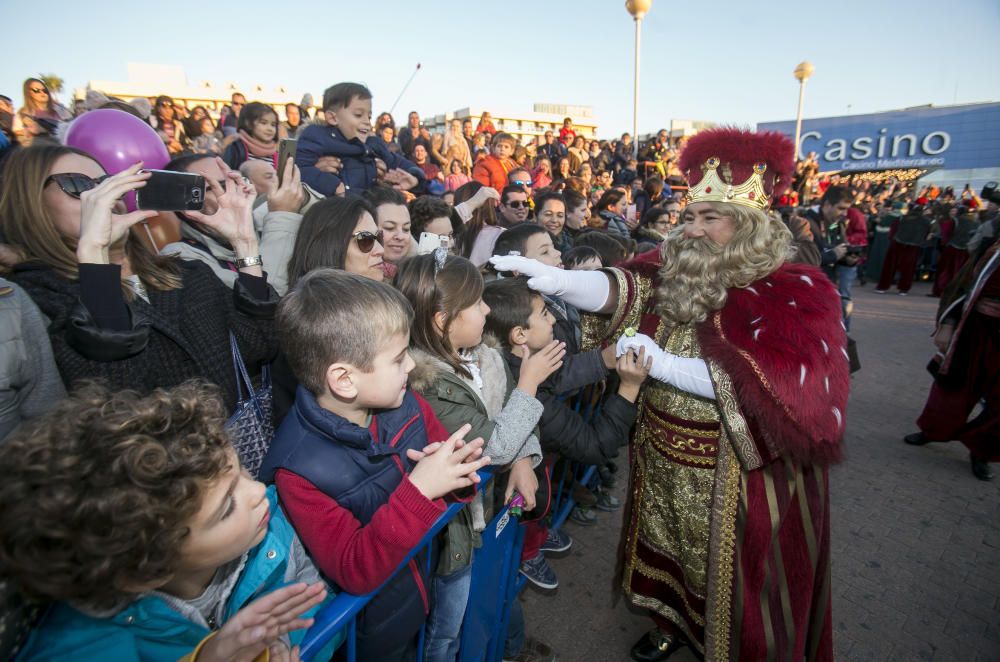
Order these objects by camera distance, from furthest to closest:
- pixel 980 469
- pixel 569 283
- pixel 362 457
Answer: pixel 980 469 → pixel 569 283 → pixel 362 457

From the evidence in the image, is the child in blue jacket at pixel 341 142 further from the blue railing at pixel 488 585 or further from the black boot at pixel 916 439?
the black boot at pixel 916 439

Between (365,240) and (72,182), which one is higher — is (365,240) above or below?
below

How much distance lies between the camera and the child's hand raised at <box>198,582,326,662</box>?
0.91 metres

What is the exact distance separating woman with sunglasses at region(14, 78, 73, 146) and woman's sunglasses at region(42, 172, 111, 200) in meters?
3.77

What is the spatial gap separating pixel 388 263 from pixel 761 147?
82.2 inches

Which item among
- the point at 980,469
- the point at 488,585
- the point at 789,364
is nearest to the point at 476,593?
the point at 488,585

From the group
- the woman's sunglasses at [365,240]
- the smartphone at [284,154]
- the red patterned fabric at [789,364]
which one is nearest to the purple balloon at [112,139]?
the smartphone at [284,154]

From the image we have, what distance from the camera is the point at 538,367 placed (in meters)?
1.92

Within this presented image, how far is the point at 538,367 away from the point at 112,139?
2280 millimetres

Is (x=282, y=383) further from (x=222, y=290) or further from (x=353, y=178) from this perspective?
(x=353, y=178)

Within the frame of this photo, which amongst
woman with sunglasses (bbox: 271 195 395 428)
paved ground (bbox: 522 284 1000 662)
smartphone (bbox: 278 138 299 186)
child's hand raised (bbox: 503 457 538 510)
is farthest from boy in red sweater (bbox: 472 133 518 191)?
child's hand raised (bbox: 503 457 538 510)

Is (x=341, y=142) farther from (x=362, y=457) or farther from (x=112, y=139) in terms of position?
(x=362, y=457)

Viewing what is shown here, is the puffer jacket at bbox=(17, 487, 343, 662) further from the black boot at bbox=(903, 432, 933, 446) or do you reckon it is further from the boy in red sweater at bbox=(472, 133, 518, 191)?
the boy in red sweater at bbox=(472, 133, 518, 191)

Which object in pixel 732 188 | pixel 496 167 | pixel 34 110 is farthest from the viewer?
pixel 496 167
